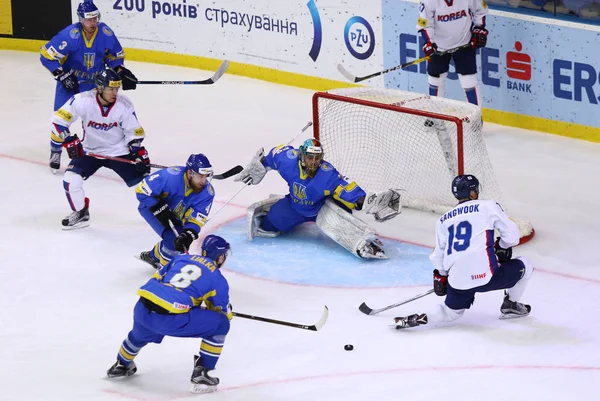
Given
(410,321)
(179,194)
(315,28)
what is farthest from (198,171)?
(315,28)

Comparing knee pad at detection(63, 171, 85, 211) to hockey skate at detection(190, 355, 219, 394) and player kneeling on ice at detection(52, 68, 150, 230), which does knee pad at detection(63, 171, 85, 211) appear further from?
hockey skate at detection(190, 355, 219, 394)

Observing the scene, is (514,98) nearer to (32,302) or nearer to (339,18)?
(339,18)

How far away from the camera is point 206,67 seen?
11.8 m

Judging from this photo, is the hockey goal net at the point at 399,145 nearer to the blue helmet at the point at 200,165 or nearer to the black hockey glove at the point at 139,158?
the black hockey glove at the point at 139,158

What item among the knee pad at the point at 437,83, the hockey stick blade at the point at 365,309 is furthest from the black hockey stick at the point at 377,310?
the knee pad at the point at 437,83

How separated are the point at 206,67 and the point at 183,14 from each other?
51cm

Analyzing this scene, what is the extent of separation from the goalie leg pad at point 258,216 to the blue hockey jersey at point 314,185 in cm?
30

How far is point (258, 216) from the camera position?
8117 millimetres

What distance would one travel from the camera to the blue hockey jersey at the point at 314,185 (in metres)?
7.75

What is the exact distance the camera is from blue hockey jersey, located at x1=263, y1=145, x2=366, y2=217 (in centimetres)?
775

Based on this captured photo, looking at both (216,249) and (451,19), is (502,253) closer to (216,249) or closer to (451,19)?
(216,249)

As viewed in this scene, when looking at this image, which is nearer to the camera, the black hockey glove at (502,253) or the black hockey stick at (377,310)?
the black hockey glove at (502,253)

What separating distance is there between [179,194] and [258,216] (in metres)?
1.02

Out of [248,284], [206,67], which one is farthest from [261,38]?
[248,284]
